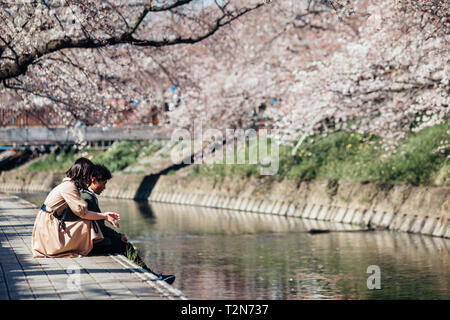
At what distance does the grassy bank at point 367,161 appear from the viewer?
19797 millimetres

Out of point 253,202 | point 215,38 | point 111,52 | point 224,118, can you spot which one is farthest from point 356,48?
point 224,118

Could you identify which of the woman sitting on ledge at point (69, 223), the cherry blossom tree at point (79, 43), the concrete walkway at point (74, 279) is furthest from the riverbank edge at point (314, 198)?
the concrete walkway at point (74, 279)

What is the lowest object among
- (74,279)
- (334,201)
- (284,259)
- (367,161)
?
(284,259)

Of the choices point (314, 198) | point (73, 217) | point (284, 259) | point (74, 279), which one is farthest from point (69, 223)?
point (314, 198)

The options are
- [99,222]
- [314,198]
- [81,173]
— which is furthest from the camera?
[314,198]

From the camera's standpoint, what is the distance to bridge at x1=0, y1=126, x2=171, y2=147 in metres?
33.6

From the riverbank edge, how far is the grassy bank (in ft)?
1.44

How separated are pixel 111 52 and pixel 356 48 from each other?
19.9 ft

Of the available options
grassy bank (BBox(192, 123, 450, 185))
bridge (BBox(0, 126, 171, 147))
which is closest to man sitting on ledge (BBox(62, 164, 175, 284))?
grassy bank (BBox(192, 123, 450, 185))

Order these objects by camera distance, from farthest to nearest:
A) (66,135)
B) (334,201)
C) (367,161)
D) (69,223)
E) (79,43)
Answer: (66,135) < (367,161) < (334,201) < (79,43) < (69,223)

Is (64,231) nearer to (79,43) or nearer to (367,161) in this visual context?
(79,43)

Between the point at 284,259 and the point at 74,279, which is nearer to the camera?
the point at 74,279

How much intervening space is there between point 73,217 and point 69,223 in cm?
12

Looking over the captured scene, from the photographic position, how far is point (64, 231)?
9.75m
